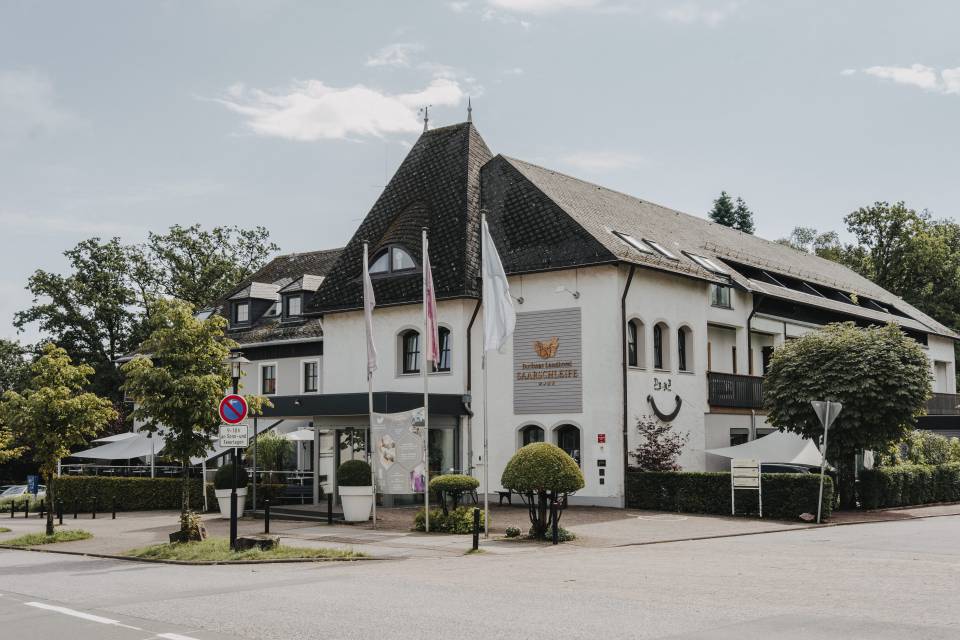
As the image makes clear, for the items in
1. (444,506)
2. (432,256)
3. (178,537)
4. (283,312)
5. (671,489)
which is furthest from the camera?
(283,312)

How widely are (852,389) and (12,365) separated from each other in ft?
202

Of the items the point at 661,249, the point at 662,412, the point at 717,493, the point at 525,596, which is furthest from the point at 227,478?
the point at 525,596

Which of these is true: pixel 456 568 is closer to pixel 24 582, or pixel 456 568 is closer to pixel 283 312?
pixel 24 582

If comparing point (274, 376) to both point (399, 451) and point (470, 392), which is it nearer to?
point (470, 392)

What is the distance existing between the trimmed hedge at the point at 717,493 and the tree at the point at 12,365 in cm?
4493

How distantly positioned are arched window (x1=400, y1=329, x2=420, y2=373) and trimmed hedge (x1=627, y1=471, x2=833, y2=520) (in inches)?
331

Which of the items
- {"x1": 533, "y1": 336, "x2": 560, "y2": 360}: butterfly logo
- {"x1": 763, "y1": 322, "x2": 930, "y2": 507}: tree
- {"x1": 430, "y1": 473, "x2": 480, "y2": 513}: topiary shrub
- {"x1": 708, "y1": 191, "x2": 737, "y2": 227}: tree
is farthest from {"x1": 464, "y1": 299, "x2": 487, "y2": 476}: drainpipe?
{"x1": 708, "y1": 191, "x2": 737, "y2": 227}: tree

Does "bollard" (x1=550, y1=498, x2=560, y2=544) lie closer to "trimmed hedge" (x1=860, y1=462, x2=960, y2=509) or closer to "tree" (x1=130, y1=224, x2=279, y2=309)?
"trimmed hedge" (x1=860, y1=462, x2=960, y2=509)

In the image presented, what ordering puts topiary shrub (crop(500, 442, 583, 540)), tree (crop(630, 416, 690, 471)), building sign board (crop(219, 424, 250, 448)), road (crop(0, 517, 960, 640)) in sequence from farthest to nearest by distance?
tree (crop(630, 416, 690, 471)) < topiary shrub (crop(500, 442, 583, 540)) < building sign board (crop(219, 424, 250, 448)) < road (crop(0, 517, 960, 640))

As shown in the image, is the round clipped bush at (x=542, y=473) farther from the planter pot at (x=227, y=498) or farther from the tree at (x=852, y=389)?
the tree at (x=852, y=389)

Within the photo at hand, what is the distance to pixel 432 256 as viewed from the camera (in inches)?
1275

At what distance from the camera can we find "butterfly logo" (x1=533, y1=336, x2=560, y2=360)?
29.8 meters

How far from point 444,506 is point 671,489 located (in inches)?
289

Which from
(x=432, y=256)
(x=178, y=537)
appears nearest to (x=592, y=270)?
(x=432, y=256)
